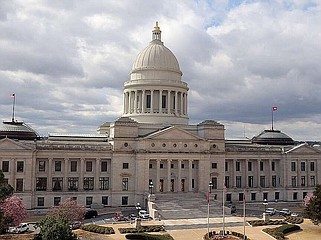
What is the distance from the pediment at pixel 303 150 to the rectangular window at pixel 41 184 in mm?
55200

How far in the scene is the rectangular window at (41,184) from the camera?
8238 cm

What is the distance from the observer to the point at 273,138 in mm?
108188

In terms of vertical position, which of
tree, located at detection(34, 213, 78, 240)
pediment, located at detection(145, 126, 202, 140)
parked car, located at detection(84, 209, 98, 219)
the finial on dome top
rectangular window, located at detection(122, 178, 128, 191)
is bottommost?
parked car, located at detection(84, 209, 98, 219)

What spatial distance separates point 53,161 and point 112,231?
28.3m

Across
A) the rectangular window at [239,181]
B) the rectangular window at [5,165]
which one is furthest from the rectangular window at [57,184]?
the rectangular window at [239,181]

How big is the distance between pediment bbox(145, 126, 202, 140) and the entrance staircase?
1137 centimetres

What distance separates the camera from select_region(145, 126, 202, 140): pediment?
280 ft

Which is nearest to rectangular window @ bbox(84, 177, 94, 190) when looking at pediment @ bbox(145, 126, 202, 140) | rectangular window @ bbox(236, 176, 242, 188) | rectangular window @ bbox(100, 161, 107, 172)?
rectangular window @ bbox(100, 161, 107, 172)

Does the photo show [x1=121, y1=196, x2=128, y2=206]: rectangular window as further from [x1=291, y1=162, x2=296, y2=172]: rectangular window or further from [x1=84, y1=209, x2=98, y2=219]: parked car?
[x1=291, y1=162, x2=296, y2=172]: rectangular window

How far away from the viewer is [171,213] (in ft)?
243

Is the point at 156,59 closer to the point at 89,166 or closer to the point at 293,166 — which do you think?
the point at 89,166

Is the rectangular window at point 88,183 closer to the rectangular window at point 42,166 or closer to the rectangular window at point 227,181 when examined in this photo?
the rectangular window at point 42,166

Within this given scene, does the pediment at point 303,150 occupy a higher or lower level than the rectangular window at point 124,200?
higher

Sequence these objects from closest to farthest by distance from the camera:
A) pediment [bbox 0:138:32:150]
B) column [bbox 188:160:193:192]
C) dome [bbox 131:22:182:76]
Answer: pediment [bbox 0:138:32:150]
column [bbox 188:160:193:192]
dome [bbox 131:22:182:76]
